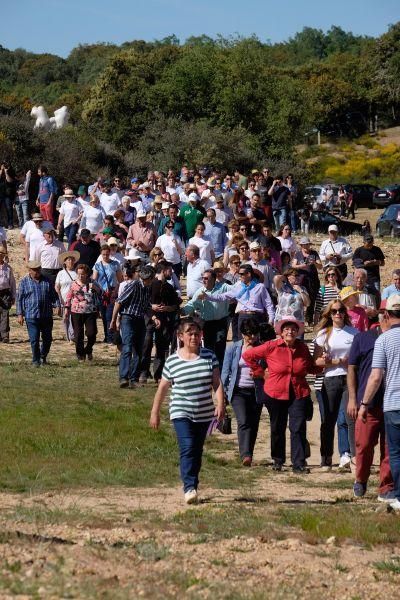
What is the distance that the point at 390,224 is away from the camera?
4238 cm

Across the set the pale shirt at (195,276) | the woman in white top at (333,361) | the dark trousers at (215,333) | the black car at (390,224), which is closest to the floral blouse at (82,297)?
the pale shirt at (195,276)

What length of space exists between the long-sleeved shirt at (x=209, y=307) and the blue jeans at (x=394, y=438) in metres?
7.50

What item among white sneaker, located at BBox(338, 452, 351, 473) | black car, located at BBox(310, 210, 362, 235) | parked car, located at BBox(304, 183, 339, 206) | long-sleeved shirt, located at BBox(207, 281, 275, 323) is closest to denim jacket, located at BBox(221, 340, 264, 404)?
white sneaker, located at BBox(338, 452, 351, 473)

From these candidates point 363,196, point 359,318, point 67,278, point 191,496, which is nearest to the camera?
point 191,496

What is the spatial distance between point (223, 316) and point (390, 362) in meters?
7.82

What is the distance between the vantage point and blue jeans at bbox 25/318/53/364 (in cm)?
1972

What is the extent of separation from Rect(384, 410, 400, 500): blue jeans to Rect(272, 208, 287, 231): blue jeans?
23.6 metres

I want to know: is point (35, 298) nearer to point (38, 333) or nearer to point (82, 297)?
point (38, 333)

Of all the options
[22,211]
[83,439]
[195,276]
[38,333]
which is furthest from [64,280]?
[22,211]

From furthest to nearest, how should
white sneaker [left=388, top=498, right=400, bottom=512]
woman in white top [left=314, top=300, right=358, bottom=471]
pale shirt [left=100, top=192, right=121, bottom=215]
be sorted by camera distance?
pale shirt [left=100, top=192, right=121, bottom=215] < woman in white top [left=314, top=300, right=358, bottom=471] < white sneaker [left=388, top=498, right=400, bottom=512]

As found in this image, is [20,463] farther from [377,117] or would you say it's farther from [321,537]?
[377,117]

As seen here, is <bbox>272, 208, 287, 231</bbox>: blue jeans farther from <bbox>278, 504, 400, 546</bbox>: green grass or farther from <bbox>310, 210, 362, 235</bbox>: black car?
<bbox>278, 504, 400, 546</bbox>: green grass

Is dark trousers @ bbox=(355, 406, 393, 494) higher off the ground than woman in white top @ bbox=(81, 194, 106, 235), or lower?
lower

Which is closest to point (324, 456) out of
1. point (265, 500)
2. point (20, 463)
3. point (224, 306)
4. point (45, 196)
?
point (265, 500)
